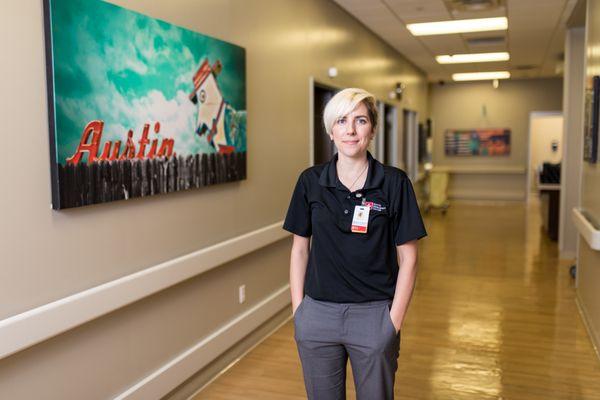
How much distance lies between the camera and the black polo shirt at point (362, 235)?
213 centimetres

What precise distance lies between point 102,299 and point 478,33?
7.17 m

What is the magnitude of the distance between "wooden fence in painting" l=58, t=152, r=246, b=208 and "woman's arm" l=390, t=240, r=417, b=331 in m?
1.48

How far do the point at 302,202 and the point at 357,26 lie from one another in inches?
226

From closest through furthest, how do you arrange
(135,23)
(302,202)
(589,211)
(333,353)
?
(333,353) → (302,202) → (135,23) → (589,211)

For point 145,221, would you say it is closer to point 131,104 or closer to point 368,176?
point 131,104

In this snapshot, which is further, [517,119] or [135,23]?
[517,119]

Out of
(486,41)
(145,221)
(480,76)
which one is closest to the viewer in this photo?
(145,221)

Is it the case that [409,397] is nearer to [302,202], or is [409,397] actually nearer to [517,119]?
[302,202]

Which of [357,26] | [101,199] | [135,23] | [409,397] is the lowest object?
[409,397]

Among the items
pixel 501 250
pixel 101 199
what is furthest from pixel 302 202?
pixel 501 250

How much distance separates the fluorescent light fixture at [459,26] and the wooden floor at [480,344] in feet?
10.2

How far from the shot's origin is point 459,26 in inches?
313

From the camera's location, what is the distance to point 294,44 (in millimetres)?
5383

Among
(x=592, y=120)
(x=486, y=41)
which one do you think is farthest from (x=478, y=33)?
(x=592, y=120)
